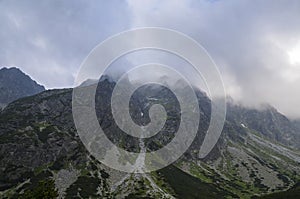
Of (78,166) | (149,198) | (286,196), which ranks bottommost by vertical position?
(286,196)

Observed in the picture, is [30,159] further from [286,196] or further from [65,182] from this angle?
[286,196]

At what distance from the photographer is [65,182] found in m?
174

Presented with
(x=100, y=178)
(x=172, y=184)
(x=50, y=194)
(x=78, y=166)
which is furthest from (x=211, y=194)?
(x=50, y=194)

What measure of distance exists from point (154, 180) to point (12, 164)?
277 feet

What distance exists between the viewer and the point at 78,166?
196 m

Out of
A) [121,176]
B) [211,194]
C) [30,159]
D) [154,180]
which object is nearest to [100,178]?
[121,176]

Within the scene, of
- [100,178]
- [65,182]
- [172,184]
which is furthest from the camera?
[172,184]

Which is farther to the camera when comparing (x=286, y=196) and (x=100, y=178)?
(x=100, y=178)

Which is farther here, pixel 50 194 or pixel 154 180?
pixel 154 180

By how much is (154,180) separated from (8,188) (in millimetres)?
82369

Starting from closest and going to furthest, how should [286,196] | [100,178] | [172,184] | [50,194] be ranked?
[50,194] < [286,196] < [100,178] < [172,184]

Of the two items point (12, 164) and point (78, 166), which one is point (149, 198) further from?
point (12, 164)

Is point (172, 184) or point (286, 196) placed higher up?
point (172, 184)

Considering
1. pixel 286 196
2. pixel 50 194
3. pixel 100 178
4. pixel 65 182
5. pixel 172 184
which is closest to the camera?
pixel 50 194
